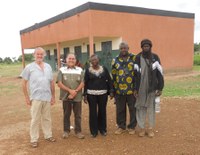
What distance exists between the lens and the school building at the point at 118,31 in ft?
45.5

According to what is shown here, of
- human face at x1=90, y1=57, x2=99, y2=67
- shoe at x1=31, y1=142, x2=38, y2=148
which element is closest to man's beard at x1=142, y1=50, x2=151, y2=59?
human face at x1=90, y1=57, x2=99, y2=67

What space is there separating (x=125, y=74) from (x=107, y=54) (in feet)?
37.2

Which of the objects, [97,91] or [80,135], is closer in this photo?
[97,91]

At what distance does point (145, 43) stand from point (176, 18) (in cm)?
1421

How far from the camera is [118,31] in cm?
1465

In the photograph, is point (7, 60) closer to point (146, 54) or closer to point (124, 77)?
point (124, 77)

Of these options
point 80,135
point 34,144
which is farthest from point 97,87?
point 34,144

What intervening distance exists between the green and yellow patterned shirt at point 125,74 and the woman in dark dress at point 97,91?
0.19 m

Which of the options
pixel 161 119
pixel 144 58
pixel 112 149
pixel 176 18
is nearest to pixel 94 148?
pixel 112 149

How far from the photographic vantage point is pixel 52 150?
13.9ft

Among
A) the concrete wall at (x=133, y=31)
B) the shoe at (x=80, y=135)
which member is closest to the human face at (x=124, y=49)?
the shoe at (x=80, y=135)

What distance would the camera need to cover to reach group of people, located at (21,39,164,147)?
4418 millimetres

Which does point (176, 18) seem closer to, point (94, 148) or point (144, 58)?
point (144, 58)

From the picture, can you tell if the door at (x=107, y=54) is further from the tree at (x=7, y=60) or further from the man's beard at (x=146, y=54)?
the tree at (x=7, y=60)
